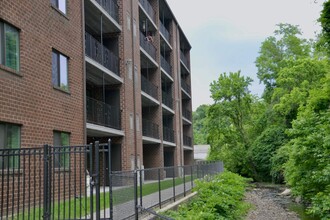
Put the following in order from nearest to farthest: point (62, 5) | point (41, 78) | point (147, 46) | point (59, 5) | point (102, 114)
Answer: point (41, 78) < point (59, 5) < point (62, 5) < point (102, 114) < point (147, 46)

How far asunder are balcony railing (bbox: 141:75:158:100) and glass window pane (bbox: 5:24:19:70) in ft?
51.8

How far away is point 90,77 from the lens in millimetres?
21094

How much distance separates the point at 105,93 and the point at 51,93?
909 cm

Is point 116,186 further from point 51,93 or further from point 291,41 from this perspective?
point 291,41

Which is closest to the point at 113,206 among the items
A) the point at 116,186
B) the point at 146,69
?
the point at 116,186

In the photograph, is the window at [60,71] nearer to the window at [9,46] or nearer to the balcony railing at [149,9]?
the window at [9,46]

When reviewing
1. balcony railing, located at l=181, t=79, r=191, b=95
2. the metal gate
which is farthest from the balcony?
the metal gate

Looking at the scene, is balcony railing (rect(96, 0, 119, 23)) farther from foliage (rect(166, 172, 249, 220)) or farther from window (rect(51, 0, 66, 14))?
foliage (rect(166, 172, 249, 220))

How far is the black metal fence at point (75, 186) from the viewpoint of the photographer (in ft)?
28.2

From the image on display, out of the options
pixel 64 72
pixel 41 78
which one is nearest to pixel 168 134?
A: pixel 64 72

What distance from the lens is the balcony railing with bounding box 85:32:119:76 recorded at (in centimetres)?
1914

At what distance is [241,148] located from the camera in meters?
44.7

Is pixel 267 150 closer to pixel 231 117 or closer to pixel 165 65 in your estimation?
pixel 231 117

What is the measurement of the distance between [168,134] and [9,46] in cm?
2334
